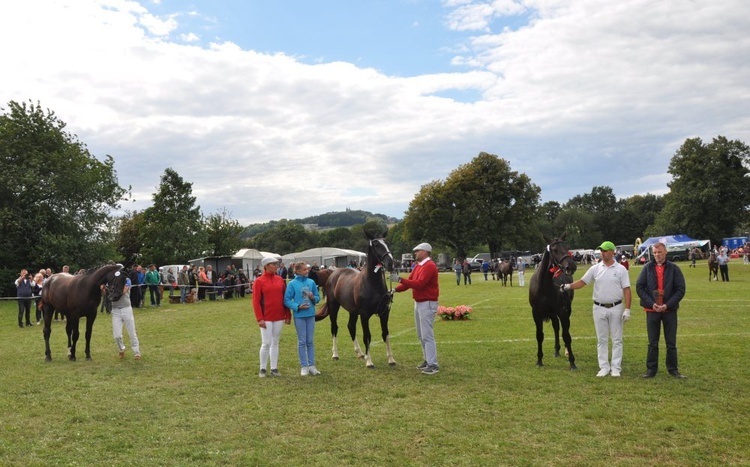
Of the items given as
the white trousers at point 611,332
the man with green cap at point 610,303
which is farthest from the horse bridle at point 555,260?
the white trousers at point 611,332

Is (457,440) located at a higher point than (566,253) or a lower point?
lower

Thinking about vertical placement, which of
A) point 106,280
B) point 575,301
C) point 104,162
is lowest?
point 575,301

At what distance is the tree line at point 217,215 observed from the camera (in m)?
34.0

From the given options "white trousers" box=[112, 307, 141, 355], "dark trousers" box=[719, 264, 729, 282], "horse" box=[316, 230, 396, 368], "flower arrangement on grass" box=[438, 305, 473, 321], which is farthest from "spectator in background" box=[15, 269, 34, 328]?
"dark trousers" box=[719, 264, 729, 282]

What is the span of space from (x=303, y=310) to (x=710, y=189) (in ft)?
245

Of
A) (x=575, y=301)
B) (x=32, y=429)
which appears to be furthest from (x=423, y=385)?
(x=575, y=301)

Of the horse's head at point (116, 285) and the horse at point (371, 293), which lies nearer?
the horse at point (371, 293)

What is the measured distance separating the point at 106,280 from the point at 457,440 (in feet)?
30.3

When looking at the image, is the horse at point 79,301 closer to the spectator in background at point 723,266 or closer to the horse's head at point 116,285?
the horse's head at point 116,285

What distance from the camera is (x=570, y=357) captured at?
9531mm

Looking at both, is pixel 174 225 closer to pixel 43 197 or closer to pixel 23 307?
pixel 43 197

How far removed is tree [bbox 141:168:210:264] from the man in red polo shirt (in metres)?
42.0

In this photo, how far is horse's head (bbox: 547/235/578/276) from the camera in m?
9.14

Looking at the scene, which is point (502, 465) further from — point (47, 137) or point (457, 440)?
point (47, 137)
